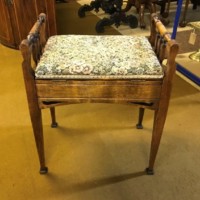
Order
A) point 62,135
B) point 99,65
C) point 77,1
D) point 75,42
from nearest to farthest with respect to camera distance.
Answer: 1. point 99,65
2. point 75,42
3. point 62,135
4. point 77,1

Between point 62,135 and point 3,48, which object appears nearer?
point 62,135

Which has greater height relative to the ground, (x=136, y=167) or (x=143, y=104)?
(x=143, y=104)

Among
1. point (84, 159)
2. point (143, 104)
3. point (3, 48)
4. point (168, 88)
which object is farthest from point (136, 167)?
point (3, 48)

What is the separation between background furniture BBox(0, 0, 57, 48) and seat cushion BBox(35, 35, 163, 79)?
4.00ft

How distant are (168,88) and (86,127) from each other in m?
0.67

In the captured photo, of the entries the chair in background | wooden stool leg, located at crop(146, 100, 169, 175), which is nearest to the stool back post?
the chair in background

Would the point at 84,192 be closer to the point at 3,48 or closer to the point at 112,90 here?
the point at 112,90

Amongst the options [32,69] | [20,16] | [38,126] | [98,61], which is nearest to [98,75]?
[98,61]

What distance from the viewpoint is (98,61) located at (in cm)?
91

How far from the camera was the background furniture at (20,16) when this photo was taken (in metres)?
2.09

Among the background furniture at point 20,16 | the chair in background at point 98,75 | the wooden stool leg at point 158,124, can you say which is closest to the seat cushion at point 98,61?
the chair in background at point 98,75

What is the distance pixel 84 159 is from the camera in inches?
48.8

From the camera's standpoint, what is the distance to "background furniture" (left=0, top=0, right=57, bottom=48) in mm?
2092

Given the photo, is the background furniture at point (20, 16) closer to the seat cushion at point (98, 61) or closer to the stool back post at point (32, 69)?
the stool back post at point (32, 69)
